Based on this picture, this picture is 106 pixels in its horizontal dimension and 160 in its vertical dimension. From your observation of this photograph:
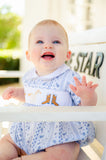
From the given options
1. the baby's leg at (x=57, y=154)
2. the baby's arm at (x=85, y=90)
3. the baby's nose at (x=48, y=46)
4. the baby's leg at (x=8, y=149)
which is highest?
the baby's nose at (x=48, y=46)

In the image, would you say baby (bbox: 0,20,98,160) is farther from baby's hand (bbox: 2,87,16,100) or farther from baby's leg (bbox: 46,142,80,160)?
baby's hand (bbox: 2,87,16,100)

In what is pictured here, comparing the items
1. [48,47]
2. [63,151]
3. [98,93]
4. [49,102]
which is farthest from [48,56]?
[63,151]

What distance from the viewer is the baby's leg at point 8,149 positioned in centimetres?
116

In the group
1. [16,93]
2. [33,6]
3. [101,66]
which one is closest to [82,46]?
[101,66]

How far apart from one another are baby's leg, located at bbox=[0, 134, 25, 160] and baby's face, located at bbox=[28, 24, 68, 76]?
1.26 feet

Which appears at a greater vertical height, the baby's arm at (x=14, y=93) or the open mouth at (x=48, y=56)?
the open mouth at (x=48, y=56)

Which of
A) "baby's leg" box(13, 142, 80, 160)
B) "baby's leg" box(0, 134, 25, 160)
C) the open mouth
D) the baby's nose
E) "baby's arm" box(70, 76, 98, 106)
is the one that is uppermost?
the baby's nose

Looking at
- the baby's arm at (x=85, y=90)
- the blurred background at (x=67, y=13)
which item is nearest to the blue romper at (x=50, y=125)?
the baby's arm at (x=85, y=90)

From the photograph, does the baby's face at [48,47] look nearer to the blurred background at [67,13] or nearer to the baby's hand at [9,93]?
the baby's hand at [9,93]

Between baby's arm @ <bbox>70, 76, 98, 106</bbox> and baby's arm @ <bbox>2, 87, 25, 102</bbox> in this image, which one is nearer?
baby's arm @ <bbox>70, 76, 98, 106</bbox>

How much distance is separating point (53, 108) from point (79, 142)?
14.7 inches

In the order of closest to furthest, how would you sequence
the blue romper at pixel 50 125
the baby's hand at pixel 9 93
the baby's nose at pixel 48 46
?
1. the blue romper at pixel 50 125
2. the baby's nose at pixel 48 46
3. the baby's hand at pixel 9 93

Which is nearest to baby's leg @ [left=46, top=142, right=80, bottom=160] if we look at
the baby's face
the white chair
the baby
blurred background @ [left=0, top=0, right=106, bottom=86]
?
the baby

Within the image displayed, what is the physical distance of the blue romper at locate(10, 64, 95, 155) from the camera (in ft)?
3.66
